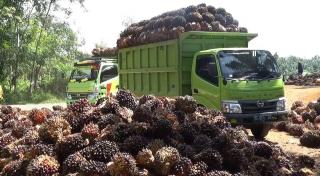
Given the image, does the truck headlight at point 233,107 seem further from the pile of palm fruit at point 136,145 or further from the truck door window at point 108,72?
the truck door window at point 108,72

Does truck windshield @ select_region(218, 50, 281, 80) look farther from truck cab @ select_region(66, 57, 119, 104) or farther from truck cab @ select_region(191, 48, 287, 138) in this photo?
truck cab @ select_region(66, 57, 119, 104)

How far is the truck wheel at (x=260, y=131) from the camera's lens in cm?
1062

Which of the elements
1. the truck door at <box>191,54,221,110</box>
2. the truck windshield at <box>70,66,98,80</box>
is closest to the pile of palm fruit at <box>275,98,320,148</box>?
the truck door at <box>191,54,221,110</box>

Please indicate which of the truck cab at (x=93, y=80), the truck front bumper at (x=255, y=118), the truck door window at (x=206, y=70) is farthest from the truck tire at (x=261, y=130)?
the truck cab at (x=93, y=80)

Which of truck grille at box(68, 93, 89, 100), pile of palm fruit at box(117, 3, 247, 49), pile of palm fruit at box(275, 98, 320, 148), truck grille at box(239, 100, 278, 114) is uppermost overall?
pile of palm fruit at box(117, 3, 247, 49)

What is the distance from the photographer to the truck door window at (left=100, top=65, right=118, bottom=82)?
1677 cm

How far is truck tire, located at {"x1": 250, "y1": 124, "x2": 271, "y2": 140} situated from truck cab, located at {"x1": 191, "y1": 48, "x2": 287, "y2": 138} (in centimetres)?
24

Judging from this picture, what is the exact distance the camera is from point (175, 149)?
4539mm

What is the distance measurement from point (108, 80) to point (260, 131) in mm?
7797

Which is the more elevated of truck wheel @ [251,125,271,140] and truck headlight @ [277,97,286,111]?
truck headlight @ [277,97,286,111]

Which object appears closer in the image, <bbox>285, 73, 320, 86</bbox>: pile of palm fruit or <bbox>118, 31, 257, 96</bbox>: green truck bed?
<bbox>118, 31, 257, 96</bbox>: green truck bed

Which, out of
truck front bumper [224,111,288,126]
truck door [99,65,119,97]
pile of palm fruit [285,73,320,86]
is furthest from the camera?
pile of palm fruit [285,73,320,86]

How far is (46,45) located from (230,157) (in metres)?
32.6

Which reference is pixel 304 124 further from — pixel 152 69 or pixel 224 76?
pixel 152 69
